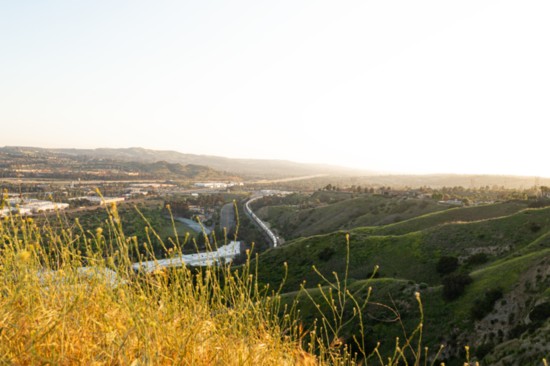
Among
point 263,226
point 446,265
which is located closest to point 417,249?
point 446,265

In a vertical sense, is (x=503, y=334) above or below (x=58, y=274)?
below

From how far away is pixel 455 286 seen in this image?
120 ft

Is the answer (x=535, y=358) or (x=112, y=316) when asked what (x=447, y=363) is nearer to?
(x=535, y=358)

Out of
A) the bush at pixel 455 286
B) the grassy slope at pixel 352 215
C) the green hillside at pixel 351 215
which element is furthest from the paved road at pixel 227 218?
the bush at pixel 455 286

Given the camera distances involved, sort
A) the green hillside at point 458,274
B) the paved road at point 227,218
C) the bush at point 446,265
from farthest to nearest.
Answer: the paved road at point 227,218
the bush at point 446,265
the green hillside at point 458,274

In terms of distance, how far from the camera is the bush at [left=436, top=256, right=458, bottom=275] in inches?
1875

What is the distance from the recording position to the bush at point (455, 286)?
35.9 meters

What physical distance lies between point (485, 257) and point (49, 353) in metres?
54.5

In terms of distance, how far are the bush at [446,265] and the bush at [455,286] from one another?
9.36 metres

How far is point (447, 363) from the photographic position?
28828mm

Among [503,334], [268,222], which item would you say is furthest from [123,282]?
[268,222]

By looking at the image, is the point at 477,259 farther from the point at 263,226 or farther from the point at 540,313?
the point at 263,226

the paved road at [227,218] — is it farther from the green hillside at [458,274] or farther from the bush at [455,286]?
the bush at [455,286]

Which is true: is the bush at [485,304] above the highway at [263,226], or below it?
above
